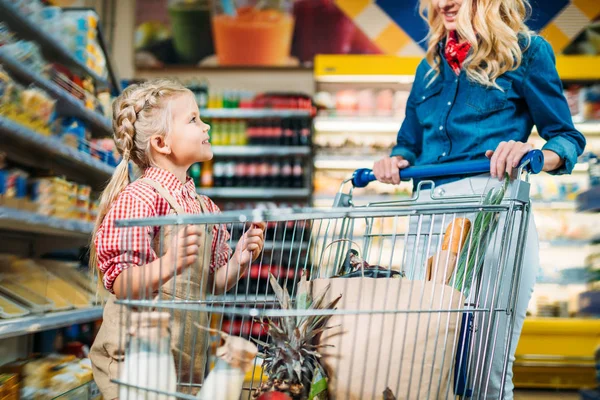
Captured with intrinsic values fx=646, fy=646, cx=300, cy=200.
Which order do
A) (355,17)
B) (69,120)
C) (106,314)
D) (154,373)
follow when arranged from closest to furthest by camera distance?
(154,373) → (106,314) → (69,120) → (355,17)

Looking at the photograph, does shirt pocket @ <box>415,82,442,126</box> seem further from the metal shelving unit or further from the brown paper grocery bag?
the metal shelving unit

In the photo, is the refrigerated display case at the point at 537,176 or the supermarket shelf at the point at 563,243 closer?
the refrigerated display case at the point at 537,176

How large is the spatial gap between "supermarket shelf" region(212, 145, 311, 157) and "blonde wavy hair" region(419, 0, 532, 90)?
146 inches

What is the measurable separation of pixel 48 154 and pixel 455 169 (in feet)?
8.38

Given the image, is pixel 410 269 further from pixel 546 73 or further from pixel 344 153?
pixel 344 153

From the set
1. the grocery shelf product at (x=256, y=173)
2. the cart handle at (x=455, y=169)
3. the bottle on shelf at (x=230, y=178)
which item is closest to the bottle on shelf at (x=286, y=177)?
the grocery shelf product at (x=256, y=173)

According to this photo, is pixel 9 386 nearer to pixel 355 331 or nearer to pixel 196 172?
pixel 355 331

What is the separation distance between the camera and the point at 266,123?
5.89 meters

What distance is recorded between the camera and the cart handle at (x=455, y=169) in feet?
4.99

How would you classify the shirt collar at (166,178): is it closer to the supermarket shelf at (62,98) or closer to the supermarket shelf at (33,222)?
the supermarket shelf at (33,222)

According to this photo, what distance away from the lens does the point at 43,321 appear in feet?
8.30

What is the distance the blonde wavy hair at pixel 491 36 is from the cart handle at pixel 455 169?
312 mm

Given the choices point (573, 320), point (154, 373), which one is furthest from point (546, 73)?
point (573, 320)

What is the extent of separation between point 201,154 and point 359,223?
4.07m
